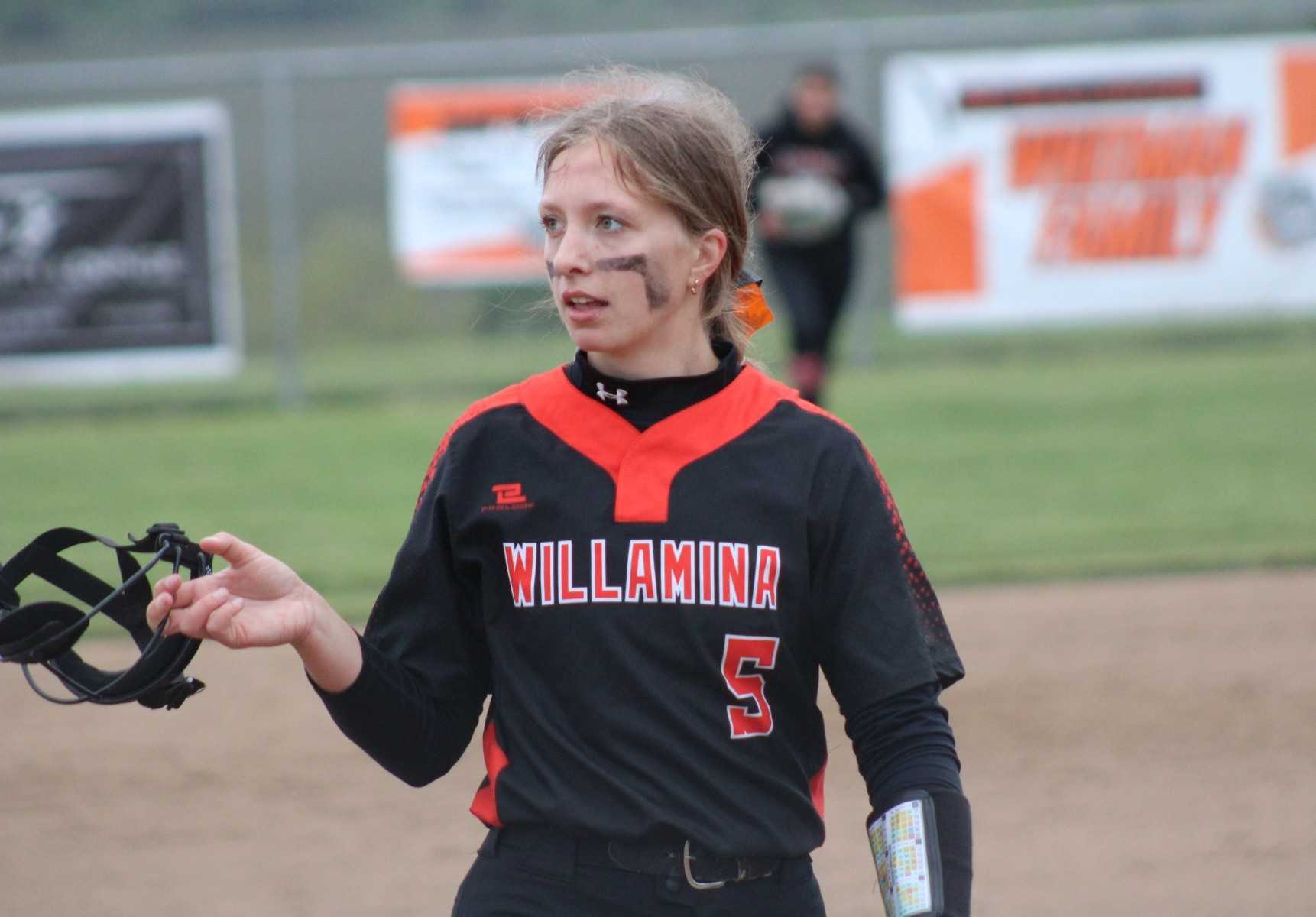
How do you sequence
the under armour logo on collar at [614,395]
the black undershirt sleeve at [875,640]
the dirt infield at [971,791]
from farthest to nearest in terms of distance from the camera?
the dirt infield at [971,791]
the under armour logo on collar at [614,395]
the black undershirt sleeve at [875,640]

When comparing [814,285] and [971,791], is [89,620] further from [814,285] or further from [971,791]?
[814,285]

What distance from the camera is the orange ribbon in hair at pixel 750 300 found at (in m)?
2.41

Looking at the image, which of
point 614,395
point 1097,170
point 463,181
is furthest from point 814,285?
point 614,395

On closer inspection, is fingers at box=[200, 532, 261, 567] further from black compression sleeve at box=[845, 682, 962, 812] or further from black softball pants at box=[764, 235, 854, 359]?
black softball pants at box=[764, 235, 854, 359]

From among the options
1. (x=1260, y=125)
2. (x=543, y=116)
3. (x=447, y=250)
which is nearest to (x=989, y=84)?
(x=1260, y=125)

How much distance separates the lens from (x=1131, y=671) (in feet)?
18.9

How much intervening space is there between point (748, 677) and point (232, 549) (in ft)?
2.11

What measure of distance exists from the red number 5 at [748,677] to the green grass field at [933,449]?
2650 mm

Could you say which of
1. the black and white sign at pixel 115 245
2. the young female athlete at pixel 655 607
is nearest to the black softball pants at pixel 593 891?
the young female athlete at pixel 655 607

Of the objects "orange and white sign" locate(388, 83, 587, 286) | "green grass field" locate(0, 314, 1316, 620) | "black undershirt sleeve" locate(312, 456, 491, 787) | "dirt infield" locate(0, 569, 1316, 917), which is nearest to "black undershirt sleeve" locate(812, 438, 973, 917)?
"black undershirt sleeve" locate(312, 456, 491, 787)

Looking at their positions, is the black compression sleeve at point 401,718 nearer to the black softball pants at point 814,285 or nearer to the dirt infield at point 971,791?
the dirt infield at point 971,791

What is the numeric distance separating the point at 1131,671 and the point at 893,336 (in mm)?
8904

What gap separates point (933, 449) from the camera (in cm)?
1016

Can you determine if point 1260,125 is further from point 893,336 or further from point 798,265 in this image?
point 798,265
